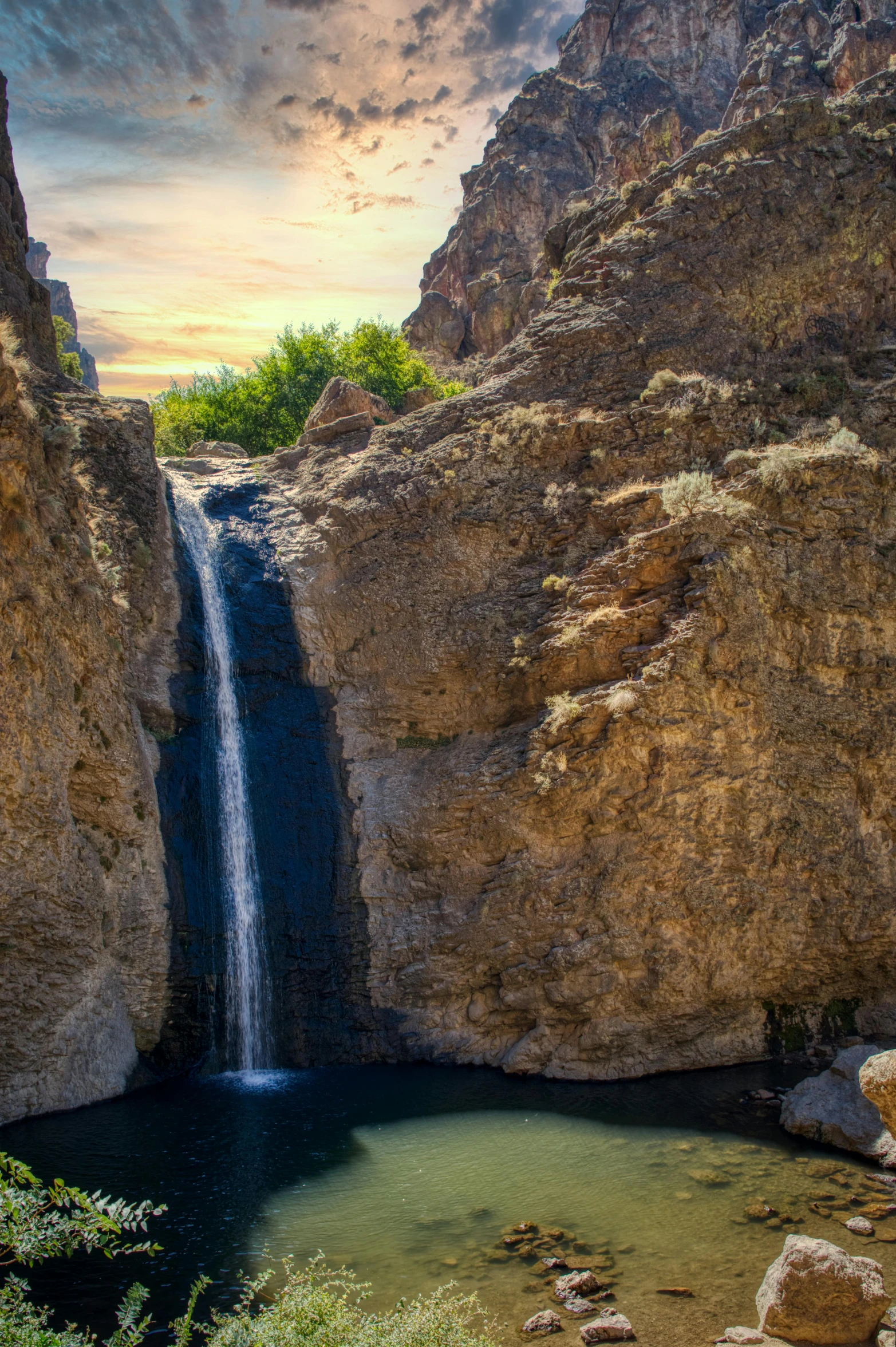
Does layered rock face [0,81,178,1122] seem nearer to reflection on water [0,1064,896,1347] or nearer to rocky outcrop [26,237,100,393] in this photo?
reflection on water [0,1064,896,1347]

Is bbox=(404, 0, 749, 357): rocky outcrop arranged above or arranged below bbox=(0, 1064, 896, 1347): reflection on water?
above

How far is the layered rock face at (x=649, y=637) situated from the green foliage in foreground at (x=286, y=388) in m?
17.4

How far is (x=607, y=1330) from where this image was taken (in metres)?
8.03

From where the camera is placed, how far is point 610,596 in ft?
58.9

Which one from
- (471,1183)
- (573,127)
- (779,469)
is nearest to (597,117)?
(573,127)

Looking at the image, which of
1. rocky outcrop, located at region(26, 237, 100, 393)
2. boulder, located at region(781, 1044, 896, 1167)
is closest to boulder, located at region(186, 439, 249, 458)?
boulder, located at region(781, 1044, 896, 1167)

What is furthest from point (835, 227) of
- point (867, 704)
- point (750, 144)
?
point (867, 704)

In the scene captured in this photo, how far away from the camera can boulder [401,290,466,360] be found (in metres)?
48.0

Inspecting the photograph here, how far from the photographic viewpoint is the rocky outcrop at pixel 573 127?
49.2 meters

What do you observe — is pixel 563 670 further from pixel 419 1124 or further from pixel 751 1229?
pixel 751 1229

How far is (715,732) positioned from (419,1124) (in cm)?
808

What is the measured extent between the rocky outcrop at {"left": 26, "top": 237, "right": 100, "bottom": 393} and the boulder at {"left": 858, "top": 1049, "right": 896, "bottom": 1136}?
3444 inches

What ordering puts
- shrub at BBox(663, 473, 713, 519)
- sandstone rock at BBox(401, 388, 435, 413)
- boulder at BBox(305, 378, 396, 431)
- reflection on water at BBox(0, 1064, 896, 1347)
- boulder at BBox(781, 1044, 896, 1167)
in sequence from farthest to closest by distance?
→ 1. sandstone rock at BBox(401, 388, 435, 413)
2. boulder at BBox(305, 378, 396, 431)
3. shrub at BBox(663, 473, 713, 519)
4. boulder at BBox(781, 1044, 896, 1167)
5. reflection on water at BBox(0, 1064, 896, 1347)

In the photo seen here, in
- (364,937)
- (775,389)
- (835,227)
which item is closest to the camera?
(364,937)
